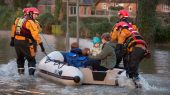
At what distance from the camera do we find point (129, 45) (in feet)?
46.9

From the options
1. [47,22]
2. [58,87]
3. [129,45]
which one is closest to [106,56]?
[129,45]

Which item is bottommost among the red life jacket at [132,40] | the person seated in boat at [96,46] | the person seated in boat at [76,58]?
the person seated in boat at [76,58]

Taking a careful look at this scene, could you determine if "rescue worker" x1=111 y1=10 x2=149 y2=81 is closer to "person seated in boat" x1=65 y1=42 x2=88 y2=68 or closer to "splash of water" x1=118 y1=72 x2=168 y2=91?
"splash of water" x1=118 y1=72 x2=168 y2=91

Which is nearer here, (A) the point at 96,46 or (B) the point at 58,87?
(B) the point at 58,87

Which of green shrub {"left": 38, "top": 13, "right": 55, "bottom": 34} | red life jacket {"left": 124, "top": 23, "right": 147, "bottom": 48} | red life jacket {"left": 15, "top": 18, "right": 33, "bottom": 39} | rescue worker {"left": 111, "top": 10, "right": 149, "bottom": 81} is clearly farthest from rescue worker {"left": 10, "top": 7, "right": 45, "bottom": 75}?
green shrub {"left": 38, "top": 13, "right": 55, "bottom": 34}

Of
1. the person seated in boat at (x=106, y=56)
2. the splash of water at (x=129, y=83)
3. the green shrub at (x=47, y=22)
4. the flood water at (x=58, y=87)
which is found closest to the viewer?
the flood water at (x=58, y=87)

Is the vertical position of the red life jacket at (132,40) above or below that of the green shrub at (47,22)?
above

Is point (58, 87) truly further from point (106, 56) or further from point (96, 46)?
point (96, 46)

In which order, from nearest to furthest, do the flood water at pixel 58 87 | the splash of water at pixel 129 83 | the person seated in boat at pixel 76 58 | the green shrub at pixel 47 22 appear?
the flood water at pixel 58 87
the splash of water at pixel 129 83
the person seated in boat at pixel 76 58
the green shrub at pixel 47 22

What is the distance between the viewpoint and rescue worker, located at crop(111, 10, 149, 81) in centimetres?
1408

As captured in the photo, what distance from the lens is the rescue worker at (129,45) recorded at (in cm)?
1408

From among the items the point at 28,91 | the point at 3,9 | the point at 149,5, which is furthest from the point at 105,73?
the point at 3,9

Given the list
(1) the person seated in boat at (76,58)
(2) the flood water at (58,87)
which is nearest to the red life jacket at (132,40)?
(2) the flood water at (58,87)

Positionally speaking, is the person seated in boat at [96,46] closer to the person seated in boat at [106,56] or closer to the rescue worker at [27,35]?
the person seated in boat at [106,56]
